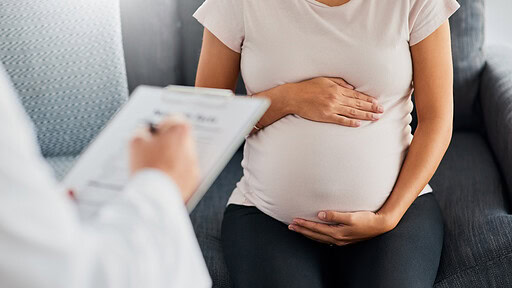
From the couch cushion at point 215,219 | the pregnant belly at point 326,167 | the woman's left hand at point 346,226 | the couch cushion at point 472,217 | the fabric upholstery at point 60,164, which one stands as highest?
the pregnant belly at point 326,167

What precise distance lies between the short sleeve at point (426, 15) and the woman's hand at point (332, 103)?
171 mm

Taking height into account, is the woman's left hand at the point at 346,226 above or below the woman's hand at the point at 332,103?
below

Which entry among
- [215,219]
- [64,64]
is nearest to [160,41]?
[64,64]

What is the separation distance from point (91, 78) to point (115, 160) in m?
0.82

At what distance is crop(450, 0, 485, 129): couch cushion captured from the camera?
1.62 metres

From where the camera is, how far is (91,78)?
5.06ft

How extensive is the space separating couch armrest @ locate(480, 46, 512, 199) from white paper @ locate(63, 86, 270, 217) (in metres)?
0.90

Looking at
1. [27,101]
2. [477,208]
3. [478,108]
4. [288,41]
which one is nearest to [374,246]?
[477,208]

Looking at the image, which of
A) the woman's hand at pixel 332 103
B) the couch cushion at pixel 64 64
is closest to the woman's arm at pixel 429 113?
the woman's hand at pixel 332 103

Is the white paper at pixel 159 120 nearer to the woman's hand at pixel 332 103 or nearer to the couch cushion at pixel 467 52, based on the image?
the woman's hand at pixel 332 103

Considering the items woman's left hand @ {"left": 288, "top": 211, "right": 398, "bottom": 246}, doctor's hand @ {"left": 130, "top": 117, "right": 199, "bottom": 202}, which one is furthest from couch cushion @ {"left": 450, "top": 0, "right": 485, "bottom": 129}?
doctor's hand @ {"left": 130, "top": 117, "right": 199, "bottom": 202}

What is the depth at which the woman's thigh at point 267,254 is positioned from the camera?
1112mm

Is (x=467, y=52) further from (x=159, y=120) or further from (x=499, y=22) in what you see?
(x=159, y=120)

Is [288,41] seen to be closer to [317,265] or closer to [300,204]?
[300,204]
